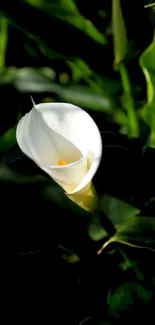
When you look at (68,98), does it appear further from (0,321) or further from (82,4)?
(0,321)

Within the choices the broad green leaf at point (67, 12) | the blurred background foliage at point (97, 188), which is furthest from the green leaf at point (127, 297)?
the broad green leaf at point (67, 12)

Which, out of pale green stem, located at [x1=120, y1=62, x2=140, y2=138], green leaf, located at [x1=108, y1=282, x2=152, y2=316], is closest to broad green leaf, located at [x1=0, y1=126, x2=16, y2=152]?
pale green stem, located at [x1=120, y1=62, x2=140, y2=138]

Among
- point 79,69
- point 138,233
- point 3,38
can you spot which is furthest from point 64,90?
point 138,233

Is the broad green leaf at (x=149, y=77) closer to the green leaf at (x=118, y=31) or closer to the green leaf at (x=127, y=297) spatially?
the green leaf at (x=118, y=31)

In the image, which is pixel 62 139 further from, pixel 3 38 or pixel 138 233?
pixel 3 38

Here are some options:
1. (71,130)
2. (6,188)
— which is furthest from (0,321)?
(71,130)

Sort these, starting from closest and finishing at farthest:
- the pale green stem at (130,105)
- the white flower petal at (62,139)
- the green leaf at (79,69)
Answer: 1. the white flower petal at (62,139)
2. the pale green stem at (130,105)
3. the green leaf at (79,69)
